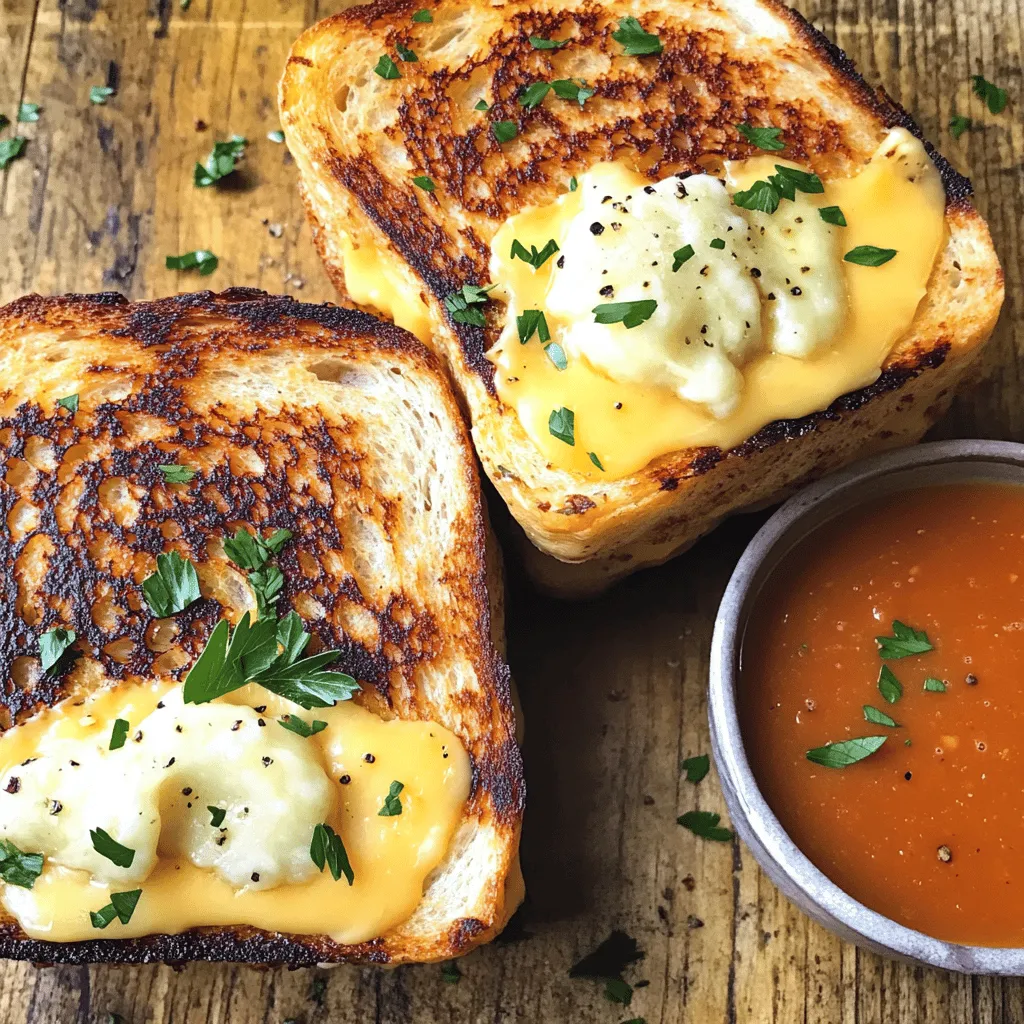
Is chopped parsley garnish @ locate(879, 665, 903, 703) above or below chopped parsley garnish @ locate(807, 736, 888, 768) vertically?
above

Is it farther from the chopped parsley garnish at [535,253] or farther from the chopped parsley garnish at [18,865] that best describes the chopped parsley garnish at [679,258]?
the chopped parsley garnish at [18,865]

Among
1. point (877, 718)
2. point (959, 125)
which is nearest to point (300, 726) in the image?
point (877, 718)

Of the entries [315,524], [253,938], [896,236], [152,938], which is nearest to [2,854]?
[152,938]

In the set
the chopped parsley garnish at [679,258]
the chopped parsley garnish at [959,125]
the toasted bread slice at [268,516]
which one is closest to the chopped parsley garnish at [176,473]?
the toasted bread slice at [268,516]

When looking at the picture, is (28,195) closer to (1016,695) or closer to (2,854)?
(2,854)

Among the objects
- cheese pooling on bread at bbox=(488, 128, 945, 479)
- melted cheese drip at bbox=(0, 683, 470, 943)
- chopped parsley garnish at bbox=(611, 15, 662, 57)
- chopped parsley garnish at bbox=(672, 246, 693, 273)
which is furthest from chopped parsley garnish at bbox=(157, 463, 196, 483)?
chopped parsley garnish at bbox=(611, 15, 662, 57)

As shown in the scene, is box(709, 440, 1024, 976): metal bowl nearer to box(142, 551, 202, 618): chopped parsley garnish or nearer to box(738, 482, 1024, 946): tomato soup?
box(738, 482, 1024, 946): tomato soup
